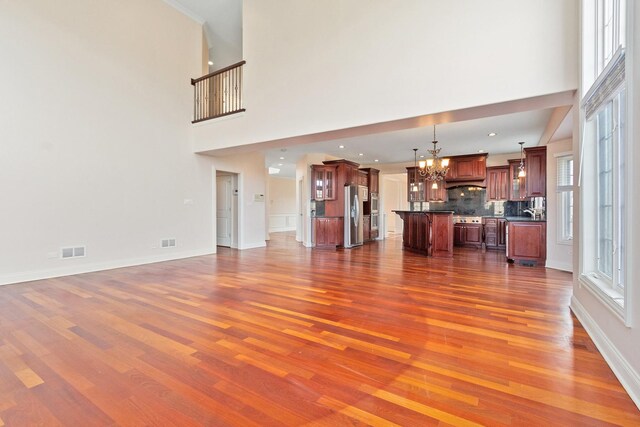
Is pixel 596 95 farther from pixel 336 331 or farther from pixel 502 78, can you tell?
pixel 336 331

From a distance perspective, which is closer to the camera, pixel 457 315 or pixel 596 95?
pixel 596 95

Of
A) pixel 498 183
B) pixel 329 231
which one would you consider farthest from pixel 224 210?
pixel 498 183

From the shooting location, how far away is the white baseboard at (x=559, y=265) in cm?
489

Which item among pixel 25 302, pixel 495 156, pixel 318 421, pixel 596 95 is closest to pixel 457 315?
pixel 318 421

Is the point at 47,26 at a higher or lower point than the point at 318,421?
higher

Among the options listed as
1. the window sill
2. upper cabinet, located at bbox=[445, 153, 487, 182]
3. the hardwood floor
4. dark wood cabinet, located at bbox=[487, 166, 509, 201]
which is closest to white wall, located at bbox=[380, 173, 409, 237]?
upper cabinet, located at bbox=[445, 153, 487, 182]

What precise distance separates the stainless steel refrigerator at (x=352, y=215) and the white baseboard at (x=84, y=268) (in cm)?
403

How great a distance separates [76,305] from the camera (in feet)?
10.5

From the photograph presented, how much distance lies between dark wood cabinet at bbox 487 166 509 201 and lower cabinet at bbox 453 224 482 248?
995mm

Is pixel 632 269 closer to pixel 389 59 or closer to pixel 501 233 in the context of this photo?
pixel 389 59

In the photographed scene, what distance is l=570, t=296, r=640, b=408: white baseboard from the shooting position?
1593mm

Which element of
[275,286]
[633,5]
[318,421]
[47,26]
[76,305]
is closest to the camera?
[318,421]

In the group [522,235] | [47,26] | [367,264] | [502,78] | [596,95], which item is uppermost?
[47,26]

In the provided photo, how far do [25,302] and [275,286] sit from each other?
9.29 feet
